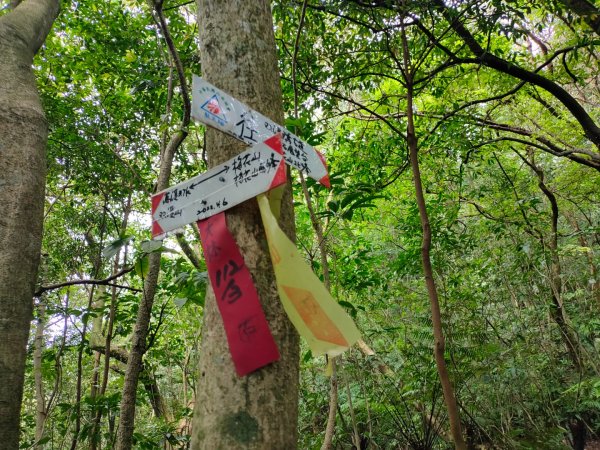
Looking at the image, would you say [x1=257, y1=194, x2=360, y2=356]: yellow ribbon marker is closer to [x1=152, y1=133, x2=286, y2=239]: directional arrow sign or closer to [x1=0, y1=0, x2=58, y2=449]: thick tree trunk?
[x1=152, y1=133, x2=286, y2=239]: directional arrow sign

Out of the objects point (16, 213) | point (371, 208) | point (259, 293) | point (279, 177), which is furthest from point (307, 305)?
point (371, 208)

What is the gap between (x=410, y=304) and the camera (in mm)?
5387

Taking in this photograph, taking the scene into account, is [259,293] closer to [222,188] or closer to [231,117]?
[222,188]

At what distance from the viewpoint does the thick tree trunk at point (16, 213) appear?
1396 millimetres

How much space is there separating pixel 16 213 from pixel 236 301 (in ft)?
3.84

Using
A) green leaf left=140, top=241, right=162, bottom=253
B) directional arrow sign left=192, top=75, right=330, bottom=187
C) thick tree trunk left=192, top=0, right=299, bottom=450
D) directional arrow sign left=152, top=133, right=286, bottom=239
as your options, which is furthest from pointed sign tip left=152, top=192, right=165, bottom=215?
green leaf left=140, top=241, right=162, bottom=253

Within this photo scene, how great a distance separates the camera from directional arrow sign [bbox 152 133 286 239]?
0.96 m

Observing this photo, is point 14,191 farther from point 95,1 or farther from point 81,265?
point 81,265

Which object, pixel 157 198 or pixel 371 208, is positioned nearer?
pixel 157 198

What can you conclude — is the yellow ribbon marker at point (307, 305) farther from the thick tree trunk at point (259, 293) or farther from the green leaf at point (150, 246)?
the green leaf at point (150, 246)

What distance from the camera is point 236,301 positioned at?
0.91 metres

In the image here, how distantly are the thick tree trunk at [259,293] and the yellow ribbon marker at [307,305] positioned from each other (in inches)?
1.8

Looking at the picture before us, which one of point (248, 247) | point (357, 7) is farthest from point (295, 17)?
point (248, 247)

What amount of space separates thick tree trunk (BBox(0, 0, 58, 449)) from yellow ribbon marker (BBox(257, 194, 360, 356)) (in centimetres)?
114
